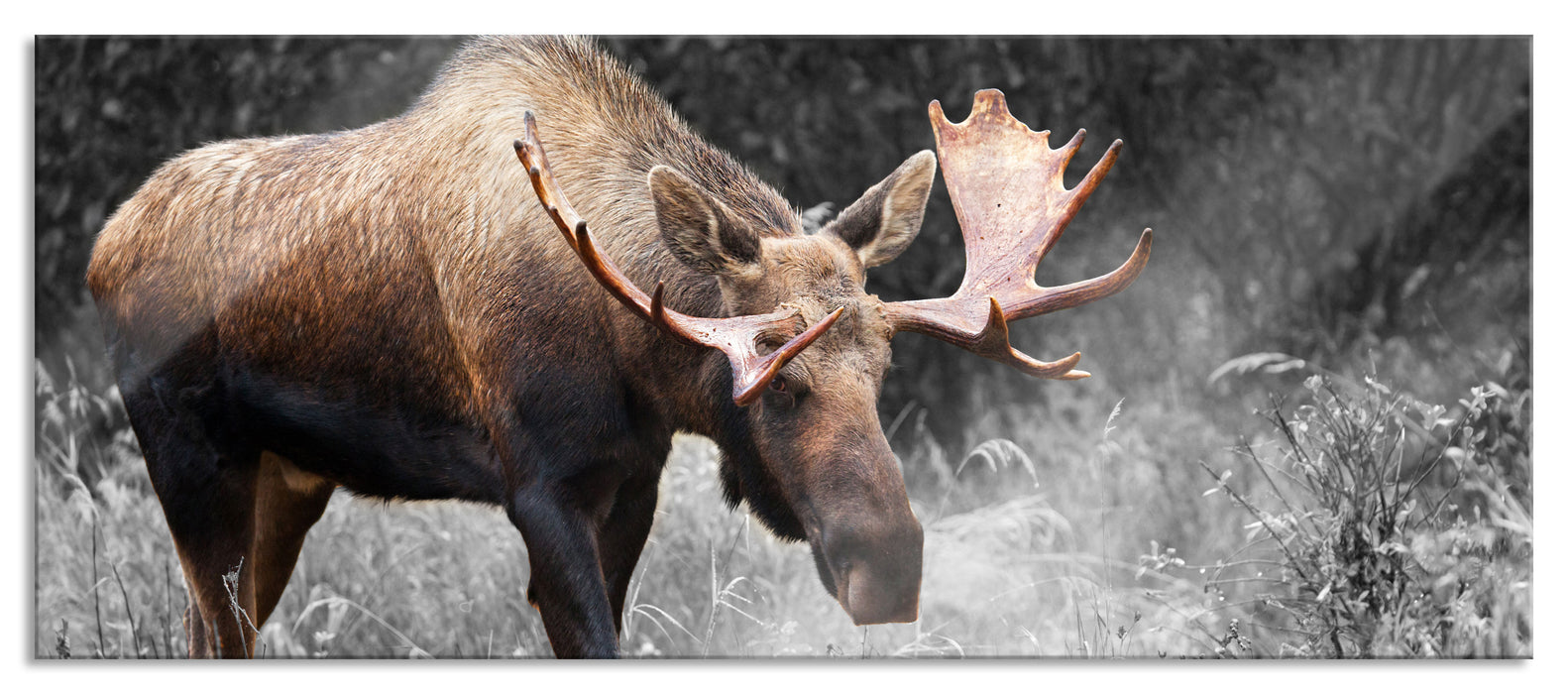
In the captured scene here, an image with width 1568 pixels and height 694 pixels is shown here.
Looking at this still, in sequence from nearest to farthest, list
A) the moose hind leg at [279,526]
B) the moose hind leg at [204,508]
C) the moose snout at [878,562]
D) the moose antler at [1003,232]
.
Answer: the moose snout at [878,562], the moose antler at [1003,232], the moose hind leg at [204,508], the moose hind leg at [279,526]

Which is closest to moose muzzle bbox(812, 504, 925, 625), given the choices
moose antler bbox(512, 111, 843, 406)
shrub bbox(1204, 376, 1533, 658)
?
moose antler bbox(512, 111, 843, 406)

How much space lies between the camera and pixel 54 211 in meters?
3.58

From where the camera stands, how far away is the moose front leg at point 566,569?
2809 millimetres

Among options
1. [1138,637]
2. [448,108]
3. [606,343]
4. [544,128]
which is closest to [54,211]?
[448,108]

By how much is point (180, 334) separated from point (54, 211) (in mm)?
554

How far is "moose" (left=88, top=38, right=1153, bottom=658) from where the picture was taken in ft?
8.43

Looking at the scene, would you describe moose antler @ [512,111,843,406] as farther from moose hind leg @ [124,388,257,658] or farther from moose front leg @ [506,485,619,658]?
moose hind leg @ [124,388,257,658]

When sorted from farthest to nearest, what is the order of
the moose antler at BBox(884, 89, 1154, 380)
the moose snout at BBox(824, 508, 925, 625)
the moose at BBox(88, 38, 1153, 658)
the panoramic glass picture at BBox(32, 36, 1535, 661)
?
the panoramic glass picture at BBox(32, 36, 1535, 661), the moose antler at BBox(884, 89, 1154, 380), the moose at BBox(88, 38, 1153, 658), the moose snout at BBox(824, 508, 925, 625)

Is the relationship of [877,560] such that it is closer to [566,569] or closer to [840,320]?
[840,320]

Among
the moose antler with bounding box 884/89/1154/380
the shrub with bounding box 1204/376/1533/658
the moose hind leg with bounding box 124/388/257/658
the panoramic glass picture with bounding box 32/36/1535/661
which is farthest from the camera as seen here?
the moose hind leg with bounding box 124/388/257/658

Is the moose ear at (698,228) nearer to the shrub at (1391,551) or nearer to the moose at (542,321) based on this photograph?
the moose at (542,321)

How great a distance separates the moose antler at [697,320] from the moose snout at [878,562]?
294 millimetres

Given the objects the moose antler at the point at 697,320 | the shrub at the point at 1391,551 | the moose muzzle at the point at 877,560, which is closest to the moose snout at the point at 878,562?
the moose muzzle at the point at 877,560
